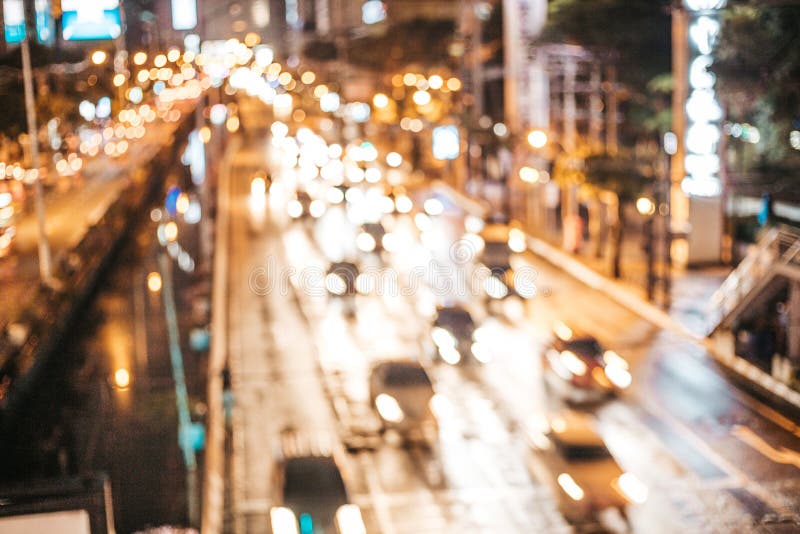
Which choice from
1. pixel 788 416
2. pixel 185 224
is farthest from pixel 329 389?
pixel 185 224

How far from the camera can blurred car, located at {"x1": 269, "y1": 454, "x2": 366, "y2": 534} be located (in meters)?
15.9

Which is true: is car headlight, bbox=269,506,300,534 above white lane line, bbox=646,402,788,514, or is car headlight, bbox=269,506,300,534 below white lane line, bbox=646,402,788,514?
above

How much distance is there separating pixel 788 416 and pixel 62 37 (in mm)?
19839

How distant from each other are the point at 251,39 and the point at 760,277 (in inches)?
1917

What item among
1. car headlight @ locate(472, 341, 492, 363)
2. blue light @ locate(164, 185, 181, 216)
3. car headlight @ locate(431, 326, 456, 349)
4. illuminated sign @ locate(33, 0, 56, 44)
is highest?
illuminated sign @ locate(33, 0, 56, 44)

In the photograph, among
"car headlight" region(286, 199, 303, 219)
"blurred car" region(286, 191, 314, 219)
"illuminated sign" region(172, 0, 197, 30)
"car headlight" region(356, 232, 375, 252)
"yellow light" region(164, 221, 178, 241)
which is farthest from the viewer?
"blurred car" region(286, 191, 314, 219)

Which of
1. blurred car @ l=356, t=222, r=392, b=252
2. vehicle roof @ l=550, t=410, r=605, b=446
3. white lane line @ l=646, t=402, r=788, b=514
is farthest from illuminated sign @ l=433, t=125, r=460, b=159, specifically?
vehicle roof @ l=550, t=410, r=605, b=446

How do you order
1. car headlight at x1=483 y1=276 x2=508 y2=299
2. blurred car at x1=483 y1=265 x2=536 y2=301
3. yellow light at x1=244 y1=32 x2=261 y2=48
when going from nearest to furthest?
car headlight at x1=483 y1=276 x2=508 y2=299 → blurred car at x1=483 y1=265 x2=536 y2=301 → yellow light at x1=244 y1=32 x2=261 y2=48

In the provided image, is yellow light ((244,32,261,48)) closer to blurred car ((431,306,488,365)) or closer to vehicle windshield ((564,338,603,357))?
blurred car ((431,306,488,365))

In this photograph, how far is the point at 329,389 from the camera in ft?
91.2

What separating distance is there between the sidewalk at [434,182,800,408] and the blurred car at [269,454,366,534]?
13.0 metres

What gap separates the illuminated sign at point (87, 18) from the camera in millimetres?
23328

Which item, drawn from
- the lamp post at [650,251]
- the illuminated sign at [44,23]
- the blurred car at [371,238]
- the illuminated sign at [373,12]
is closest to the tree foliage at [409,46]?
the illuminated sign at [373,12]

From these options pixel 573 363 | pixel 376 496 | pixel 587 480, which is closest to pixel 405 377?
pixel 376 496
